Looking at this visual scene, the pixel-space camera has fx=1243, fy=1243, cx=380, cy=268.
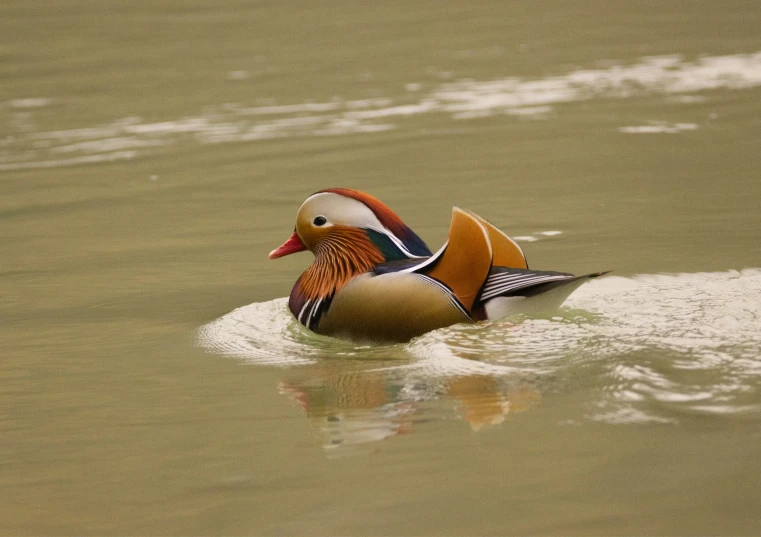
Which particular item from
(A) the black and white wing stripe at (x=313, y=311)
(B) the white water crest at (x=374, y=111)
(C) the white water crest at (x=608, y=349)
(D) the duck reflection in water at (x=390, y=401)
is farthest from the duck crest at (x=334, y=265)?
(B) the white water crest at (x=374, y=111)

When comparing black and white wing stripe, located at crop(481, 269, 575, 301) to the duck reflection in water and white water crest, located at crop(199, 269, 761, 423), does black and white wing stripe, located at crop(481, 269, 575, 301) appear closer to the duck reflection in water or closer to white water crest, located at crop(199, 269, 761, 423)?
white water crest, located at crop(199, 269, 761, 423)

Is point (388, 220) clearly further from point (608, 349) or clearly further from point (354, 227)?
point (608, 349)

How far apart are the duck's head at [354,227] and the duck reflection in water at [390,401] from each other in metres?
0.82

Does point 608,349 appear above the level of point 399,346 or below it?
above

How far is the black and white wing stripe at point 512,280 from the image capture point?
5686 mm

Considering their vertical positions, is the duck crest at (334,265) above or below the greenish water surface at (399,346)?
above

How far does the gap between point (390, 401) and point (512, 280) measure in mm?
970

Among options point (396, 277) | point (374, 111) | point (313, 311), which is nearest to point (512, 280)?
point (396, 277)

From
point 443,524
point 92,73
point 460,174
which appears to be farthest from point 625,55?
point 443,524

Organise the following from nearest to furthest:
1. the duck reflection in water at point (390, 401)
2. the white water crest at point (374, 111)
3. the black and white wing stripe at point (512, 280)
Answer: the duck reflection in water at point (390, 401)
the black and white wing stripe at point (512, 280)
the white water crest at point (374, 111)

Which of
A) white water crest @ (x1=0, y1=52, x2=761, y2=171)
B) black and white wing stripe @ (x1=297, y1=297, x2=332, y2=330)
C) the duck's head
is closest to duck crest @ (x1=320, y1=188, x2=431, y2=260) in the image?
the duck's head

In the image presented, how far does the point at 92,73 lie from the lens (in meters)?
17.0

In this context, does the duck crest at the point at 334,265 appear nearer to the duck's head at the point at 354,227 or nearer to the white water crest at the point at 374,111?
the duck's head at the point at 354,227

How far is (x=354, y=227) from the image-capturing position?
6328mm
